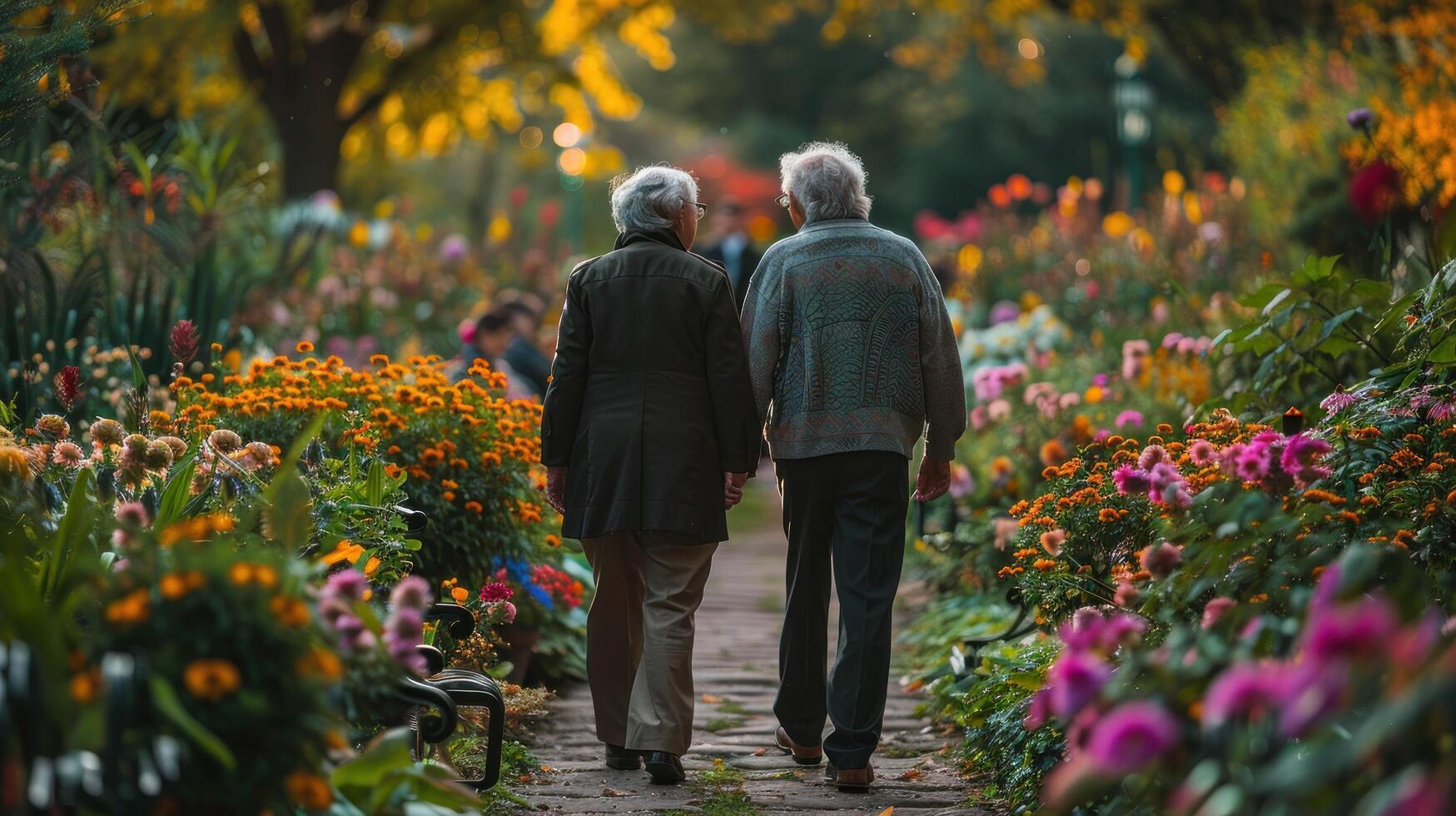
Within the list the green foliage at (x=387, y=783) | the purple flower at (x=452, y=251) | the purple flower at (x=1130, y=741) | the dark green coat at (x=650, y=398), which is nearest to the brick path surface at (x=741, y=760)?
the dark green coat at (x=650, y=398)

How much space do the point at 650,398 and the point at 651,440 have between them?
12 centimetres

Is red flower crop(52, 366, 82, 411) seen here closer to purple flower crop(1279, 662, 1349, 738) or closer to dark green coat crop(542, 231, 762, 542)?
dark green coat crop(542, 231, 762, 542)

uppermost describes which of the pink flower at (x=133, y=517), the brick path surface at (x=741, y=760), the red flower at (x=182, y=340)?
A: the red flower at (x=182, y=340)

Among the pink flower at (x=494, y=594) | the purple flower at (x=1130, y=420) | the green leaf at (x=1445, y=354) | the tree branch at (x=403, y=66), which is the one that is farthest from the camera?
the tree branch at (x=403, y=66)

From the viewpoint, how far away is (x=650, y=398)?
437 centimetres

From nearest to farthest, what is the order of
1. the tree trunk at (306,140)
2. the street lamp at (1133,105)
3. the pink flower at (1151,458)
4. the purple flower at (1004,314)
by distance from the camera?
1. the pink flower at (1151,458)
2. the purple flower at (1004,314)
3. the tree trunk at (306,140)
4. the street lamp at (1133,105)

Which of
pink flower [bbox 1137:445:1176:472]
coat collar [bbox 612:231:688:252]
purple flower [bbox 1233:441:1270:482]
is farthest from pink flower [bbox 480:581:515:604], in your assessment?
purple flower [bbox 1233:441:1270:482]

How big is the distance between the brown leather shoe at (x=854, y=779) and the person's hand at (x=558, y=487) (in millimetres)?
1099

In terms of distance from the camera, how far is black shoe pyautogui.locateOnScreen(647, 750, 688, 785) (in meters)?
4.29

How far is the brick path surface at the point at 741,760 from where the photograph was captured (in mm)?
4062

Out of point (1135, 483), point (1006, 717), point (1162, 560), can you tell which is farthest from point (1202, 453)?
point (1006, 717)

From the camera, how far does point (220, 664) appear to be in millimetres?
2148

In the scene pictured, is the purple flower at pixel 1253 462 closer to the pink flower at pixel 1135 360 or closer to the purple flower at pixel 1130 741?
the purple flower at pixel 1130 741

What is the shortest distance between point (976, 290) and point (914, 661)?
6655mm
